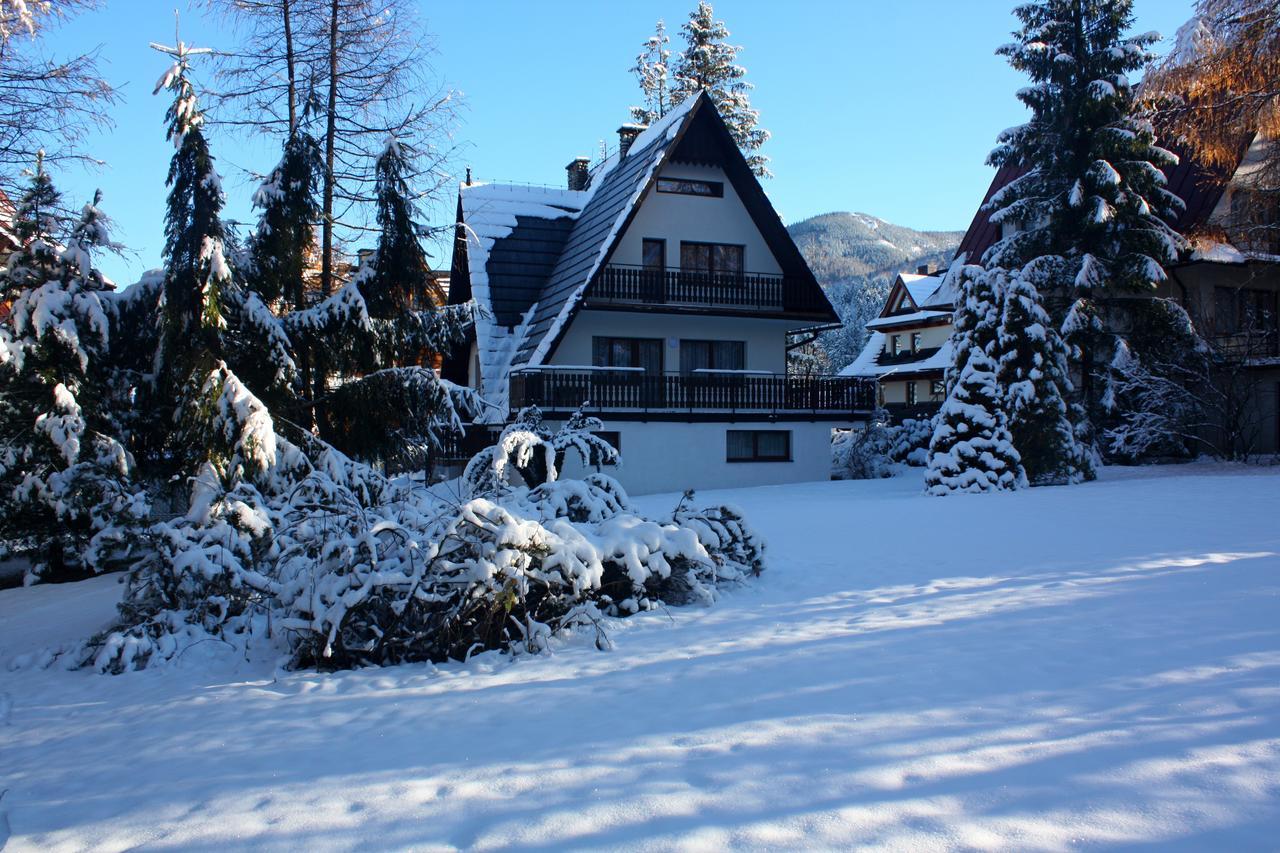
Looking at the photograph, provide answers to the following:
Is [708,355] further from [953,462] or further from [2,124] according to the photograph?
[2,124]

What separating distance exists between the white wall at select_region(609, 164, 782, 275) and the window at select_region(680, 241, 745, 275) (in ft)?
0.51

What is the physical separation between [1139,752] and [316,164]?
42.1ft

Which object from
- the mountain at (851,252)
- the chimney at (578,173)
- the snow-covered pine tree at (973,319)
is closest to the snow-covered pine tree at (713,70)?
the chimney at (578,173)

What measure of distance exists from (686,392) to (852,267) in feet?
468

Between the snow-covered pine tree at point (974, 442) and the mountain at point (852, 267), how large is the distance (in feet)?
106

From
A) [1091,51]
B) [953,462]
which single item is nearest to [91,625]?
[953,462]

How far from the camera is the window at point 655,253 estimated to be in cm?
2342

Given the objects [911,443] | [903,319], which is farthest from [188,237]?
[903,319]

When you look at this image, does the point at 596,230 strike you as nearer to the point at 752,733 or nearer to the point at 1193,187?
the point at 1193,187

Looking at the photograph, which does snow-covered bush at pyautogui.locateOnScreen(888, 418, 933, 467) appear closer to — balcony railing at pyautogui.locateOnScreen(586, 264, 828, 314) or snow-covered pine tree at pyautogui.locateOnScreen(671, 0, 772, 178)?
balcony railing at pyautogui.locateOnScreen(586, 264, 828, 314)

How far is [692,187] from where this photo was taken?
929 inches

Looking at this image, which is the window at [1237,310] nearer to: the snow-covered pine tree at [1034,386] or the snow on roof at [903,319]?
the snow-covered pine tree at [1034,386]

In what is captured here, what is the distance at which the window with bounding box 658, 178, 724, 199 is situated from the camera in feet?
76.6

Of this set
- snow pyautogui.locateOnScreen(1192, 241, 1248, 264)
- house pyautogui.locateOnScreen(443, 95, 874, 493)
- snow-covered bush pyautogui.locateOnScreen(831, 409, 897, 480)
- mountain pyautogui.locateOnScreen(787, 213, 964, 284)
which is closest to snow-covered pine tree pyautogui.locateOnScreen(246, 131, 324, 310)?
house pyautogui.locateOnScreen(443, 95, 874, 493)
